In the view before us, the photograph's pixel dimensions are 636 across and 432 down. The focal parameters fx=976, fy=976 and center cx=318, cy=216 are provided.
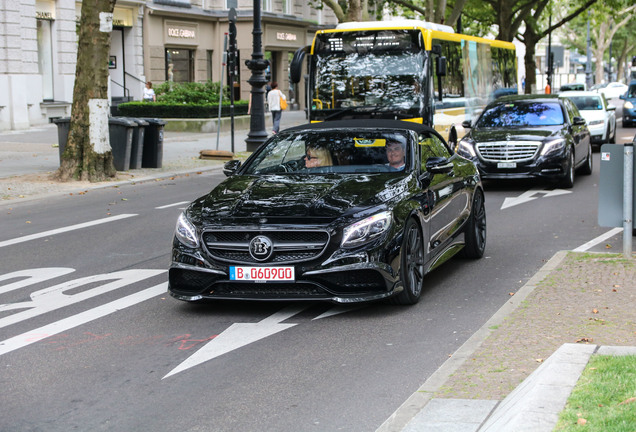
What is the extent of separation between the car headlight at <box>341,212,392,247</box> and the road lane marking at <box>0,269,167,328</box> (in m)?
2.62

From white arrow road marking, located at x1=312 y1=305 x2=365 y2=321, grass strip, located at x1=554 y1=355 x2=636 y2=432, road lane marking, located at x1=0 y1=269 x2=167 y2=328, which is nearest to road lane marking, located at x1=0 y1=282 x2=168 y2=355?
road lane marking, located at x1=0 y1=269 x2=167 y2=328

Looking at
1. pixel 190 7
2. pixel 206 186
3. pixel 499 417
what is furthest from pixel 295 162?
pixel 190 7

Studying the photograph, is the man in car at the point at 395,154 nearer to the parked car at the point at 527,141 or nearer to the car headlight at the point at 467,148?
the parked car at the point at 527,141

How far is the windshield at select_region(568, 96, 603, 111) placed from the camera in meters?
27.2

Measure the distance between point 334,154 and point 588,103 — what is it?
66.3ft

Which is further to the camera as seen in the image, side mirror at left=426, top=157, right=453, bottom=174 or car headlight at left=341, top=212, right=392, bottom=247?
side mirror at left=426, top=157, right=453, bottom=174

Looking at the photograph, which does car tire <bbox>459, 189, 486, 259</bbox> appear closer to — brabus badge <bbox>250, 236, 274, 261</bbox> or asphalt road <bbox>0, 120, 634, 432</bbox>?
asphalt road <bbox>0, 120, 634, 432</bbox>

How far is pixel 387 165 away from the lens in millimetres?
8703

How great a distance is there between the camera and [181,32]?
151ft

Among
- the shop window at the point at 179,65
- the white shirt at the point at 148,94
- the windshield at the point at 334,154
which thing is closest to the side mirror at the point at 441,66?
the windshield at the point at 334,154

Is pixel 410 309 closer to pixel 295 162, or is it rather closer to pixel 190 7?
pixel 295 162

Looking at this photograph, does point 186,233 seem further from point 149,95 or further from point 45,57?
point 149,95

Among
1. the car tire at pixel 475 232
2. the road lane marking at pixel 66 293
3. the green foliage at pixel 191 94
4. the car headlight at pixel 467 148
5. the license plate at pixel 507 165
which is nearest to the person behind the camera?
the road lane marking at pixel 66 293

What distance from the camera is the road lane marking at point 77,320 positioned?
277 inches
